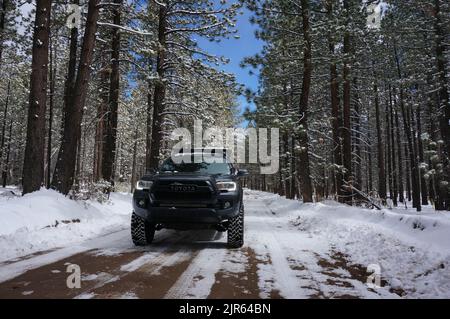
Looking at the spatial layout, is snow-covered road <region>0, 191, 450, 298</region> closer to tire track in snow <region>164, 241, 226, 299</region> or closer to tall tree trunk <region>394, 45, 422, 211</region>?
tire track in snow <region>164, 241, 226, 299</region>

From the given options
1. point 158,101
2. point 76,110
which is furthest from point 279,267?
point 158,101

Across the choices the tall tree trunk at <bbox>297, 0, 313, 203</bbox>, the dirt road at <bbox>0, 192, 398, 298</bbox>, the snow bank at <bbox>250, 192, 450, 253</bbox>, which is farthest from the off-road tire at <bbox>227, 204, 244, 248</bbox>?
the tall tree trunk at <bbox>297, 0, 313, 203</bbox>

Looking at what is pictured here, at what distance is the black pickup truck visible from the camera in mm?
7023

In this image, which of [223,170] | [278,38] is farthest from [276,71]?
[223,170]

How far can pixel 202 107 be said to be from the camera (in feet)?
60.8

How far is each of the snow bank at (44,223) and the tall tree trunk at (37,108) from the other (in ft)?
2.07

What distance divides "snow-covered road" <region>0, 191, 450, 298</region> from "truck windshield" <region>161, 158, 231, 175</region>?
157 cm

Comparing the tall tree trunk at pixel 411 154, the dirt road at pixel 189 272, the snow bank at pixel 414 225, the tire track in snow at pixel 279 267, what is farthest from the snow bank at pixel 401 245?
the tall tree trunk at pixel 411 154

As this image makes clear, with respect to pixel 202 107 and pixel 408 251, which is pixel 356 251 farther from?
pixel 202 107

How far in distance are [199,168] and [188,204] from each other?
154 cm

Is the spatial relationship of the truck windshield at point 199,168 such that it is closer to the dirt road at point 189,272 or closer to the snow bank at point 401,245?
the dirt road at point 189,272

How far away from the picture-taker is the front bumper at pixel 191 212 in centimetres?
700

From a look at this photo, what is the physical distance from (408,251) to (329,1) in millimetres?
13709

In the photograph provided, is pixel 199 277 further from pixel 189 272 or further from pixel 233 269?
pixel 233 269
